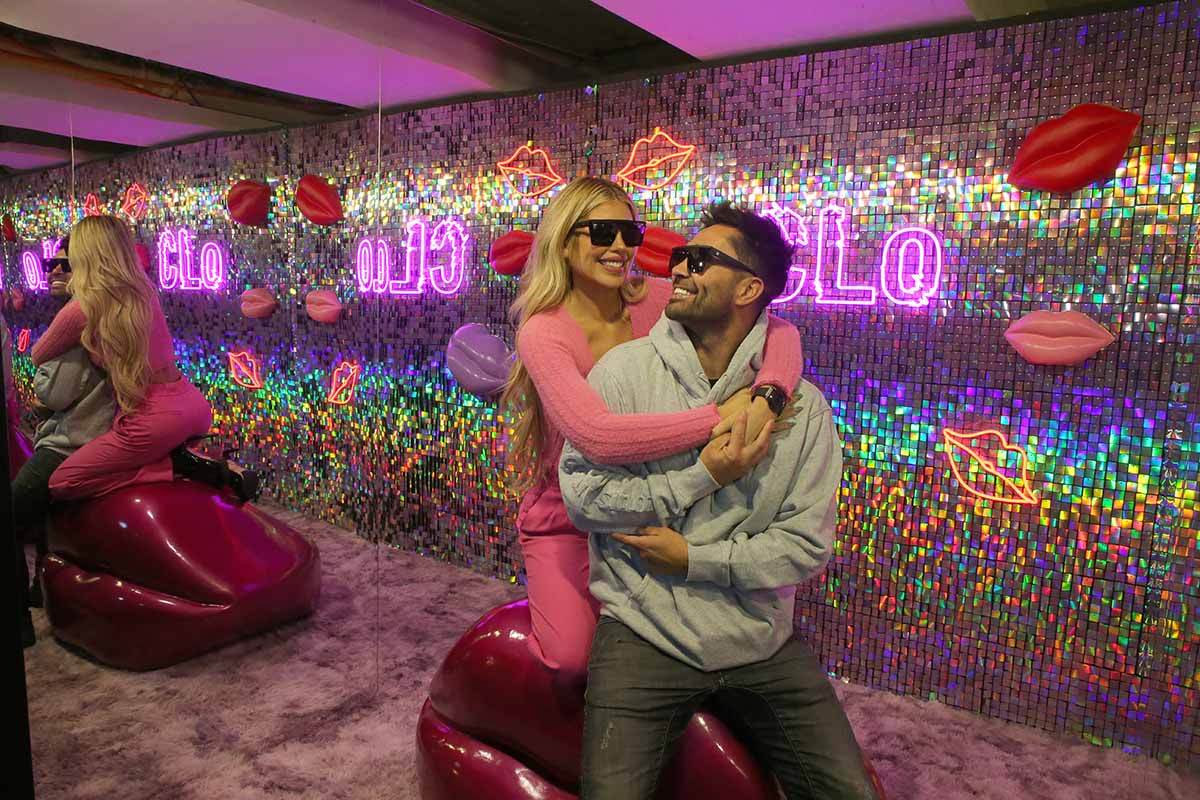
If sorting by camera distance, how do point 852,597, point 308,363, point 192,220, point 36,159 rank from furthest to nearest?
point 308,363
point 852,597
point 192,220
point 36,159

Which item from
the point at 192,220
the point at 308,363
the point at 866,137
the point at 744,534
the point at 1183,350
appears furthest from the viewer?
the point at 308,363

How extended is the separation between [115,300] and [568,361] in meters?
1.65

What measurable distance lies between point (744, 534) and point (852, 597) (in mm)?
1612

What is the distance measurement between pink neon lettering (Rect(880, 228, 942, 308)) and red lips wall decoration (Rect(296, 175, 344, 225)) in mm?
2362

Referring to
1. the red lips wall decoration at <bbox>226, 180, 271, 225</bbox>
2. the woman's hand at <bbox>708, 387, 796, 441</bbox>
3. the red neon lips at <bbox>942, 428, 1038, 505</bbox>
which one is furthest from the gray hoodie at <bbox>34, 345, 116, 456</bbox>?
the red neon lips at <bbox>942, 428, 1038, 505</bbox>

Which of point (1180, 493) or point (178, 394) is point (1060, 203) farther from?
point (178, 394)

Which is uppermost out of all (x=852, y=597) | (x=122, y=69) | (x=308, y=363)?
(x=122, y=69)

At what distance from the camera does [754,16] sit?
257 cm

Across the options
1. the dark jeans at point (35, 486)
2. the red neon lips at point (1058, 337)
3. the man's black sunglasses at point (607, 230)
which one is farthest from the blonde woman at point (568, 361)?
the dark jeans at point (35, 486)

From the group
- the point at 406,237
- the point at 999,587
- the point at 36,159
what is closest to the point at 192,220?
the point at 36,159

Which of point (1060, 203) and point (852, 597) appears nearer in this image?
point (1060, 203)

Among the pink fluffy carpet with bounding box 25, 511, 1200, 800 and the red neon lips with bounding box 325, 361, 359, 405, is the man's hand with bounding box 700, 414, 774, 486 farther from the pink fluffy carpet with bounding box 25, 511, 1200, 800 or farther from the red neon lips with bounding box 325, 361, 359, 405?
the red neon lips with bounding box 325, 361, 359, 405

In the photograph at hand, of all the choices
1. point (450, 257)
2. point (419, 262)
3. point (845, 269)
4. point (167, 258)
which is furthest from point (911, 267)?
point (167, 258)

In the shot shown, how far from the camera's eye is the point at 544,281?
1960 mm
